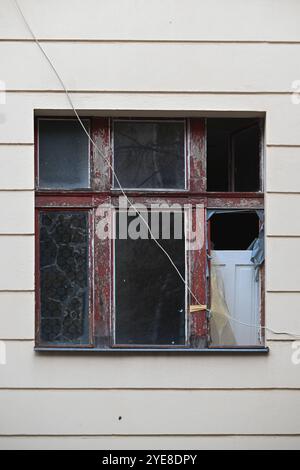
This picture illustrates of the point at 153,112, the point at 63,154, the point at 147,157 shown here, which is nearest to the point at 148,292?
the point at 147,157

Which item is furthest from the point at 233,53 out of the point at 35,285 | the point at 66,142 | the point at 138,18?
the point at 35,285

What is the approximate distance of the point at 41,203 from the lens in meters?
9.67

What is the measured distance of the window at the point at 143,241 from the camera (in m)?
9.66

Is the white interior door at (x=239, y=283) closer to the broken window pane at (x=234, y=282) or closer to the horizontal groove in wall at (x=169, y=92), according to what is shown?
the broken window pane at (x=234, y=282)

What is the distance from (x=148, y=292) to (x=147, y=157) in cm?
113

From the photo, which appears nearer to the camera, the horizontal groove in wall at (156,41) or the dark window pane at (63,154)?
the horizontal groove in wall at (156,41)

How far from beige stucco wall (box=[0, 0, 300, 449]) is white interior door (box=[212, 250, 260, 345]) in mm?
200

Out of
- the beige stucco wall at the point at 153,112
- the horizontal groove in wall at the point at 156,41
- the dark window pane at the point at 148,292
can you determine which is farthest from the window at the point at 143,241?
the horizontal groove in wall at the point at 156,41

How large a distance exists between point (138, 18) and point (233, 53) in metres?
0.84

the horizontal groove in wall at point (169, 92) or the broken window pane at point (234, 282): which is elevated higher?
the horizontal groove in wall at point (169, 92)

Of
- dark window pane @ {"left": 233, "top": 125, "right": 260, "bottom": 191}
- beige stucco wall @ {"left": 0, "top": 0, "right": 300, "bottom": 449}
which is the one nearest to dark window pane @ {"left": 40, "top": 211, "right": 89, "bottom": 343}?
beige stucco wall @ {"left": 0, "top": 0, "right": 300, "bottom": 449}

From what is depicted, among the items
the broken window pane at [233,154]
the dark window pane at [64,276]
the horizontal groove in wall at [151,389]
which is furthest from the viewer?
the broken window pane at [233,154]

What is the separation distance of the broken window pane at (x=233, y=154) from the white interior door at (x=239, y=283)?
0.57 meters

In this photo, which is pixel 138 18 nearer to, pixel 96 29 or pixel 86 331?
pixel 96 29
